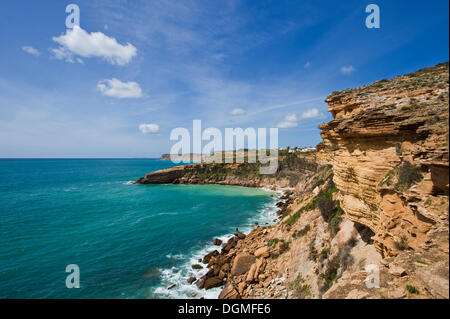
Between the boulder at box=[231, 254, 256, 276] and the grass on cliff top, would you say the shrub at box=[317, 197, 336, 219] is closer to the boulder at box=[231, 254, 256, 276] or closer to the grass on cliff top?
the boulder at box=[231, 254, 256, 276]

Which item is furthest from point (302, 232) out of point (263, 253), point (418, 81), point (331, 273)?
point (418, 81)

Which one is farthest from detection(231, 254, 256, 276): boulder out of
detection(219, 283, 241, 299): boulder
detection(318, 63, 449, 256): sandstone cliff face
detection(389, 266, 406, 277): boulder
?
detection(389, 266, 406, 277): boulder

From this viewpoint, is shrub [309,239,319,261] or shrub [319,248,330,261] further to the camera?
shrub [309,239,319,261]

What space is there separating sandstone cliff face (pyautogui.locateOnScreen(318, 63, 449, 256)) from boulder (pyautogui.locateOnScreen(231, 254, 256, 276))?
31.9 ft

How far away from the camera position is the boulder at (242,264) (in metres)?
16.6

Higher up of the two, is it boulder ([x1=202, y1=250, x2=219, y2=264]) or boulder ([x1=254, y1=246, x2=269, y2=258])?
boulder ([x1=254, y1=246, x2=269, y2=258])

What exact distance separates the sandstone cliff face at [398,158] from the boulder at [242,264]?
9.72 metres

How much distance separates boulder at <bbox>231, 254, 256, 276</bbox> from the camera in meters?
16.6

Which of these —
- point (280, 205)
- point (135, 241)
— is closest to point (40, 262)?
point (135, 241)

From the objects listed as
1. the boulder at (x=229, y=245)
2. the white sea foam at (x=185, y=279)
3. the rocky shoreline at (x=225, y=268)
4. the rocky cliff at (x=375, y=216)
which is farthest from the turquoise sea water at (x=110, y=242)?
the rocky cliff at (x=375, y=216)

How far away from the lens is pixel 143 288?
52.5 ft

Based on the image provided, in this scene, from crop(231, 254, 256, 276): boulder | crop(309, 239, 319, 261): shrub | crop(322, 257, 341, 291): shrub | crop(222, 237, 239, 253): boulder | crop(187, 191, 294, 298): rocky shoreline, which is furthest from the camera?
crop(222, 237, 239, 253): boulder

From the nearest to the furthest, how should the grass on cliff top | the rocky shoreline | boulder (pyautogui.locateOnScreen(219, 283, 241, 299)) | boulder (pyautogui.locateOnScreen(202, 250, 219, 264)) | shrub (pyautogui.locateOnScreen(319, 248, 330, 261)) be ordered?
the grass on cliff top
shrub (pyautogui.locateOnScreen(319, 248, 330, 261))
boulder (pyautogui.locateOnScreen(219, 283, 241, 299))
the rocky shoreline
boulder (pyautogui.locateOnScreen(202, 250, 219, 264))

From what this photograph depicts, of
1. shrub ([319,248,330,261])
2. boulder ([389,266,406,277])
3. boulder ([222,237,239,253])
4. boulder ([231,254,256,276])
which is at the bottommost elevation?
boulder ([222,237,239,253])
